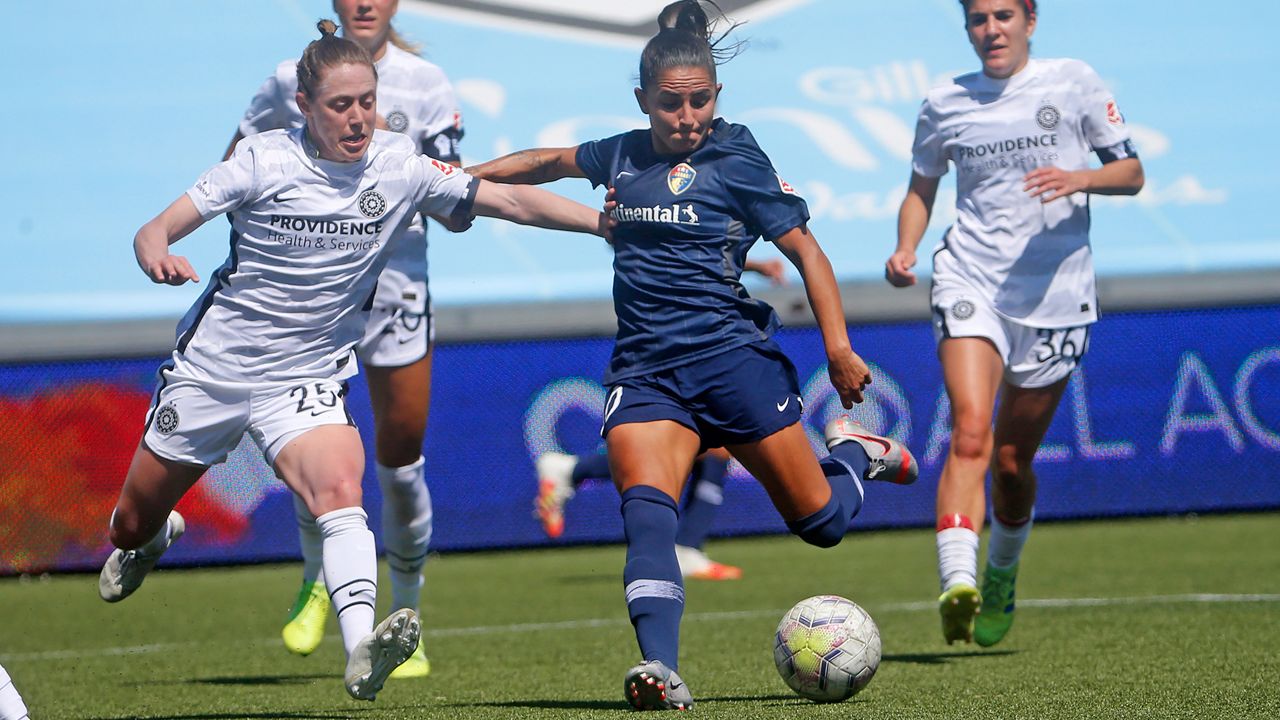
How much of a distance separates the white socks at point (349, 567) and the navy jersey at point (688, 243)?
2.81 feet

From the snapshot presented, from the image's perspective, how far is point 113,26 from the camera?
1314 centimetres

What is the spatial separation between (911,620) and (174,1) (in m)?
8.02

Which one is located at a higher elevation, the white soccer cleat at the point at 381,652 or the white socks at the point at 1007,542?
the white soccer cleat at the point at 381,652

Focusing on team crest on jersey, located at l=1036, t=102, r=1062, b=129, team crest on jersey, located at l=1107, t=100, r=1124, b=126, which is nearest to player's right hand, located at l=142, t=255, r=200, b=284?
team crest on jersey, located at l=1036, t=102, r=1062, b=129

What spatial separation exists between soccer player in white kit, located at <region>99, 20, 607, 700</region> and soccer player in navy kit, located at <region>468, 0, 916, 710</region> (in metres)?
0.23

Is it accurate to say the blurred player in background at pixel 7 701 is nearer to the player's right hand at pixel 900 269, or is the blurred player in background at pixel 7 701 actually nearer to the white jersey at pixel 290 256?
the white jersey at pixel 290 256

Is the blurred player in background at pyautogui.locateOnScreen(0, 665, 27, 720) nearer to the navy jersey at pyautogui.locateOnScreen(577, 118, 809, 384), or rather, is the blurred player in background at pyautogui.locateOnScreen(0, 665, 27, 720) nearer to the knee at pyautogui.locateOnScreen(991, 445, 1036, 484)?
the navy jersey at pyautogui.locateOnScreen(577, 118, 809, 384)

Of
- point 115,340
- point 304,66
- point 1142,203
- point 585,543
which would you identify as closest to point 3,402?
point 115,340

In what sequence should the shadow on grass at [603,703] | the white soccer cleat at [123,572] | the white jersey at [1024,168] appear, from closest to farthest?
1. the shadow on grass at [603,703]
2. the white soccer cleat at [123,572]
3. the white jersey at [1024,168]

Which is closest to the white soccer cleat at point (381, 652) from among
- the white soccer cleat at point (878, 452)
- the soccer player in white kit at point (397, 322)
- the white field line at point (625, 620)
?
the soccer player in white kit at point (397, 322)

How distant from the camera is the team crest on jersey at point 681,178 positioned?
522 centimetres

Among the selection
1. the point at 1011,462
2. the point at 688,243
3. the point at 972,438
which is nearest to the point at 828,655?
the point at 688,243

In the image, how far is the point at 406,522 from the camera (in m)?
6.81

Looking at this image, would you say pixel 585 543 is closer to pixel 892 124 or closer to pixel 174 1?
pixel 892 124
